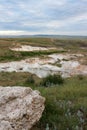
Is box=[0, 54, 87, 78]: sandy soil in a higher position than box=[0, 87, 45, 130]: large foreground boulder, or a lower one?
lower

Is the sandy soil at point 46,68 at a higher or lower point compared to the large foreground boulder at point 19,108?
lower

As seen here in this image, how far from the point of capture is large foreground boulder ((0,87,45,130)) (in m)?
6.68

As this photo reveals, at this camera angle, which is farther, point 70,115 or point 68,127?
point 70,115

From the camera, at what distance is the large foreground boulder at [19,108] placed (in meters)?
6.68

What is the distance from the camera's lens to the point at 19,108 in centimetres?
712

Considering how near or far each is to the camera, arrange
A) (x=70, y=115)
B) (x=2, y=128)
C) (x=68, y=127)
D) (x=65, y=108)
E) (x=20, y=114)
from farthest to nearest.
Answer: (x=65, y=108) → (x=70, y=115) → (x=68, y=127) → (x=20, y=114) → (x=2, y=128)

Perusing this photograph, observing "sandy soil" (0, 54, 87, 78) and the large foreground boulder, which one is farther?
"sandy soil" (0, 54, 87, 78)

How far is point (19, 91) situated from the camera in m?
7.84

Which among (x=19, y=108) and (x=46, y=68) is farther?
(x=46, y=68)

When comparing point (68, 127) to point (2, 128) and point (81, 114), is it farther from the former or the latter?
point (2, 128)

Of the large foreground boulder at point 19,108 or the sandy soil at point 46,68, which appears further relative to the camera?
the sandy soil at point 46,68

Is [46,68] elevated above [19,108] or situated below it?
below

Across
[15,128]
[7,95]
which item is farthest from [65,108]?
[15,128]

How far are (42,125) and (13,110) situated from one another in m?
0.88
